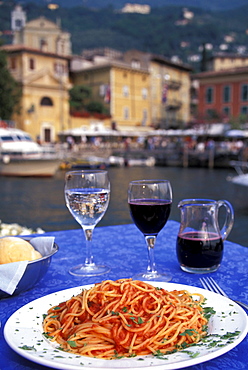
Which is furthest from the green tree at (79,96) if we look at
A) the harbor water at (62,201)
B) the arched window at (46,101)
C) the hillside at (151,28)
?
the hillside at (151,28)

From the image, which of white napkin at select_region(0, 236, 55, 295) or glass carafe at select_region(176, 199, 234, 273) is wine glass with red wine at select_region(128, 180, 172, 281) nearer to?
glass carafe at select_region(176, 199, 234, 273)

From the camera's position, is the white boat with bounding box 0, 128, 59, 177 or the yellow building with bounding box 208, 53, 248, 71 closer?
the white boat with bounding box 0, 128, 59, 177

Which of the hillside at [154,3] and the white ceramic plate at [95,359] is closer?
the white ceramic plate at [95,359]

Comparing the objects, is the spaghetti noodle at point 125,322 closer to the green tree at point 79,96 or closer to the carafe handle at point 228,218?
the carafe handle at point 228,218

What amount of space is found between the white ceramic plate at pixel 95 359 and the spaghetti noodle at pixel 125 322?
24mm

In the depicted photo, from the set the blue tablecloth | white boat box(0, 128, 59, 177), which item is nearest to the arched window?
white boat box(0, 128, 59, 177)

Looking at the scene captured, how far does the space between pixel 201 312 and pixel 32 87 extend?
39.5 m

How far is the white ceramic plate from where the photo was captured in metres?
0.77

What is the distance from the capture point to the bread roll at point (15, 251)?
50.9 inches

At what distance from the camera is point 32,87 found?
38.5 m

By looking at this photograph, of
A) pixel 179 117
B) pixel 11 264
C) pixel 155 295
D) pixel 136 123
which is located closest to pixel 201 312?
pixel 155 295

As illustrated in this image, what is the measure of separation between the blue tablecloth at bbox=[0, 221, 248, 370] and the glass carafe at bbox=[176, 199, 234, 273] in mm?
43

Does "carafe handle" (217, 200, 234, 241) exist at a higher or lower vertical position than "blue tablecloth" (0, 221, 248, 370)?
higher

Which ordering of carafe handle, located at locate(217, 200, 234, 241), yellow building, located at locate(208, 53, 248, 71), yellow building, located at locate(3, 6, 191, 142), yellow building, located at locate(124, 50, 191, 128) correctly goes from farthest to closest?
1. yellow building, located at locate(208, 53, 248, 71)
2. yellow building, located at locate(124, 50, 191, 128)
3. yellow building, located at locate(3, 6, 191, 142)
4. carafe handle, located at locate(217, 200, 234, 241)
